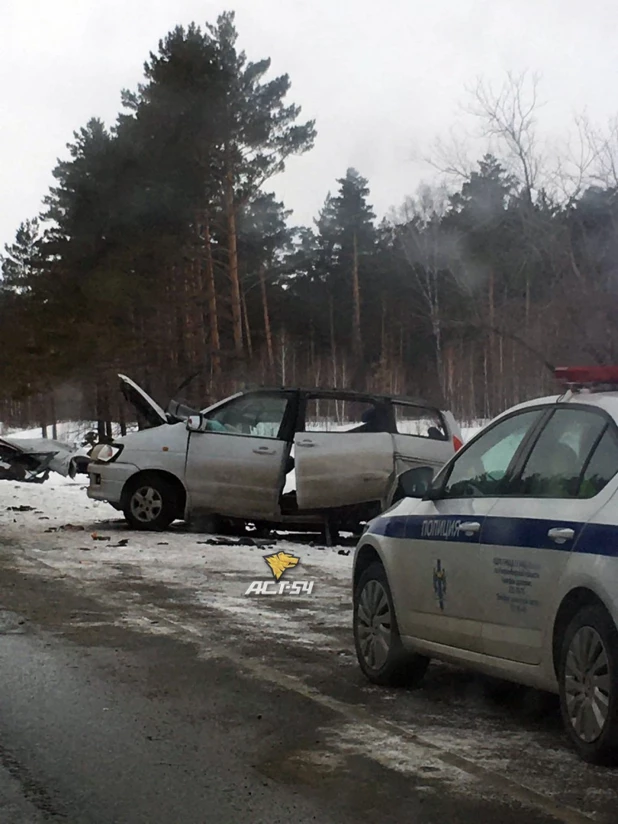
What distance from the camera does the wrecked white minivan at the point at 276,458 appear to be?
13.2m

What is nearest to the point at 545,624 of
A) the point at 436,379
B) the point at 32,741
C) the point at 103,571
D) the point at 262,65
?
the point at 32,741

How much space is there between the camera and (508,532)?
5.37m

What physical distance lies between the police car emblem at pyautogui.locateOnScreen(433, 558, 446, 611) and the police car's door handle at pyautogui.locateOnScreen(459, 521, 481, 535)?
0.92ft

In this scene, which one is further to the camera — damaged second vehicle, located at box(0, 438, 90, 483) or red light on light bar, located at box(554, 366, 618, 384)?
damaged second vehicle, located at box(0, 438, 90, 483)

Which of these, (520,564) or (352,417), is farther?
(352,417)

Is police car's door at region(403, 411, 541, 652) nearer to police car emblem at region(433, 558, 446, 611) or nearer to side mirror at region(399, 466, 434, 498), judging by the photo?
police car emblem at region(433, 558, 446, 611)

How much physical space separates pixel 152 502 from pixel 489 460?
29.7 ft

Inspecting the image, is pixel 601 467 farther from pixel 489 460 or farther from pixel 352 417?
pixel 352 417

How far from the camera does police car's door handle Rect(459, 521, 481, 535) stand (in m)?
5.64

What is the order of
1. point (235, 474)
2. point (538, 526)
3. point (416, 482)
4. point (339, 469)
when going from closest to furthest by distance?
point (538, 526)
point (416, 482)
point (339, 469)
point (235, 474)

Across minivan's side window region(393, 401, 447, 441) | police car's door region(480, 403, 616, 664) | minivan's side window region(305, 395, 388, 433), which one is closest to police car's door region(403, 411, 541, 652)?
police car's door region(480, 403, 616, 664)

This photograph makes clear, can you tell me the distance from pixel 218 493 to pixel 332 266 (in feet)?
154

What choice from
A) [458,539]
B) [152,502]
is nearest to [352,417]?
[152,502]

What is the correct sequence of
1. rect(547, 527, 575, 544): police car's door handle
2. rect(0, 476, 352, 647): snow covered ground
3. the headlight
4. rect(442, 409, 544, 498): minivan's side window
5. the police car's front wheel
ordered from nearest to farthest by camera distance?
the police car's front wheel → rect(547, 527, 575, 544): police car's door handle → rect(442, 409, 544, 498): minivan's side window → rect(0, 476, 352, 647): snow covered ground → the headlight
